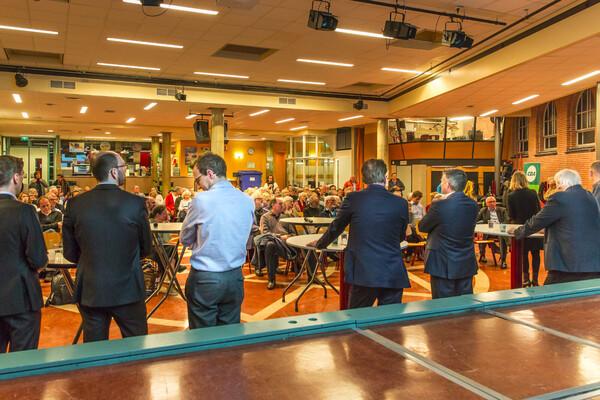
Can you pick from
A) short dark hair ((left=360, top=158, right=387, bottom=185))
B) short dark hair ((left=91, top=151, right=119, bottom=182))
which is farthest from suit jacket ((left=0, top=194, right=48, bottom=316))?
short dark hair ((left=360, top=158, right=387, bottom=185))

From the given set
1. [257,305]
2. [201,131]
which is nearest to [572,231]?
[257,305]

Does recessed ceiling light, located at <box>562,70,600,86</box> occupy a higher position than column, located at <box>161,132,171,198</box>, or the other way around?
recessed ceiling light, located at <box>562,70,600,86</box>

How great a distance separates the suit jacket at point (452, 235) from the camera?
138 inches

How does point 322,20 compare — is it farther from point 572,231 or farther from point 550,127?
point 550,127

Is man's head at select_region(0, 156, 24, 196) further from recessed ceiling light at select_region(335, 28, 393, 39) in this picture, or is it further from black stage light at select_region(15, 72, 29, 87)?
black stage light at select_region(15, 72, 29, 87)

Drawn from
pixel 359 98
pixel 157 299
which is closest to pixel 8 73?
pixel 157 299

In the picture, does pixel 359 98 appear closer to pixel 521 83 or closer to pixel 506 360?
pixel 521 83

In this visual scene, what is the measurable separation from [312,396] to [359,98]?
13.8 metres

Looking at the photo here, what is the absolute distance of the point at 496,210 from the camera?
8492 mm

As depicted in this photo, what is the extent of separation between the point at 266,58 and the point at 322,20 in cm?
341

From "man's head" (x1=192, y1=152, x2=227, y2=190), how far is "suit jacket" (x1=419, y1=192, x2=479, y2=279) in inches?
63.8

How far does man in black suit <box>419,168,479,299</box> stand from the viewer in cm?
352

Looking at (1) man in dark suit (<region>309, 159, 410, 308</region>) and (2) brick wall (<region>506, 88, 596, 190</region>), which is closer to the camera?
(1) man in dark suit (<region>309, 159, 410, 308</region>)

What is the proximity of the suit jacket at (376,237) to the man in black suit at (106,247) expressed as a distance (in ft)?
4.32
